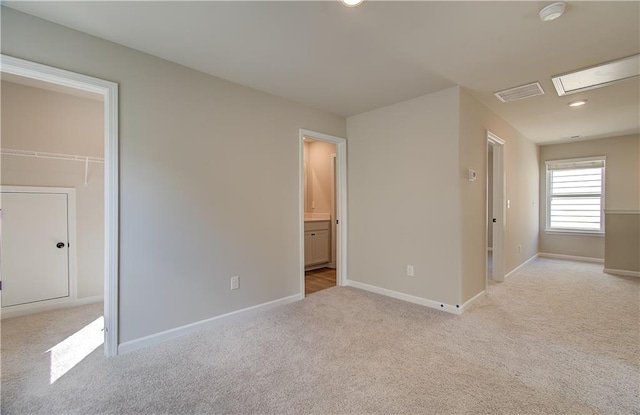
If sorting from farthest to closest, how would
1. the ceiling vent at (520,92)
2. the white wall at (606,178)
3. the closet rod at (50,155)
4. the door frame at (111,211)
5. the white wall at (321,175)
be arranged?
the white wall at (321,175) < the white wall at (606,178) < the ceiling vent at (520,92) < the closet rod at (50,155) < the door frame at (111,211)

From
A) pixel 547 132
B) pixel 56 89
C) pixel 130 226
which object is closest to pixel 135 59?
pixel 130 226

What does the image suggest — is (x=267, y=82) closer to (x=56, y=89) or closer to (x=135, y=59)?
(x=135, y=59)

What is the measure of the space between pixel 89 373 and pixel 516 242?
19.3 feet

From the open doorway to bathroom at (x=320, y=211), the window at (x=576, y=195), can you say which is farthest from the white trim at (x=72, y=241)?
the window at (x=576, y=195)

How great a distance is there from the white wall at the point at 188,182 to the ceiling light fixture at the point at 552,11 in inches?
96.7

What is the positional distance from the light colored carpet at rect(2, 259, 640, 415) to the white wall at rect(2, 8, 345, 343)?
36cm

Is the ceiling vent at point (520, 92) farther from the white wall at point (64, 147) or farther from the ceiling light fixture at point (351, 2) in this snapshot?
the white wall at point (64, 147)

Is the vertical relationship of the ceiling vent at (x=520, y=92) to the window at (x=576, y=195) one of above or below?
above

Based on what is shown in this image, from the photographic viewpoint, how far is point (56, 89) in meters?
3.15

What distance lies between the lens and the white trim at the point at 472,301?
3.10 meters

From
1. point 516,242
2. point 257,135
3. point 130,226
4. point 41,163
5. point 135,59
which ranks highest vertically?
point 135,59

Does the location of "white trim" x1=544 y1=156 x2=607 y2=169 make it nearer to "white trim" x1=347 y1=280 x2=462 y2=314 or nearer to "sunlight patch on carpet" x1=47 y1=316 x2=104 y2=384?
"white trim" x1=347 y1=280 x2=462 y2=314

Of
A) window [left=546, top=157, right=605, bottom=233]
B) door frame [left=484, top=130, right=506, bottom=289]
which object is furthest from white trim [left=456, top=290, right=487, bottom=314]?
window [left=546, top=157, right=605, bottom=233]

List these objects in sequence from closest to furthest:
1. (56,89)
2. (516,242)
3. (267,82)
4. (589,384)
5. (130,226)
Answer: (589,384), (130,226), (267,82), (56,89), (516,242)
